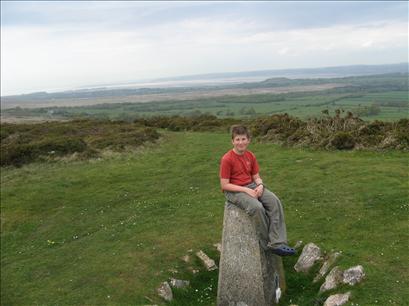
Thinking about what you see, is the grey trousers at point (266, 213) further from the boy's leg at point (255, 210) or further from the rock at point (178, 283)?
the rock at point (178, 283)

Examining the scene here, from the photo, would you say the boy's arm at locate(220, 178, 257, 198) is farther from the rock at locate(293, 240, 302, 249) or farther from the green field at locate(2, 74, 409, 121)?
the green field at locate(2, 74, 409, 121)

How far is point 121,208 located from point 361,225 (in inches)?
485

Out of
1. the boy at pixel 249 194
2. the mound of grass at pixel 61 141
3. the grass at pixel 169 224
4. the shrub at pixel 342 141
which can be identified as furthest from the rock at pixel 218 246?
the mound of grass at pixel 61 141

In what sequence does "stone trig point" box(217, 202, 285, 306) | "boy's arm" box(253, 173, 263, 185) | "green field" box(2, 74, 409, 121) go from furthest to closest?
"green field" box(2, 74, 409, 121) < "stone trig point" box(217, 202, 285, 306) < "boy's arm" box(253, 173, 263, 185)

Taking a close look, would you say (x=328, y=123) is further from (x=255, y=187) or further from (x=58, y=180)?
(x=255, y=187)

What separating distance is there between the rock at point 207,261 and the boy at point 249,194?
391 cm

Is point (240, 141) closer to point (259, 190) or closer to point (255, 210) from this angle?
point (259, 190)

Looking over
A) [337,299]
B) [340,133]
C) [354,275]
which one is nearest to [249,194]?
[337,299]

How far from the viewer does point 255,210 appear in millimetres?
11703

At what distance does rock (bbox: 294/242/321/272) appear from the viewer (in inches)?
559

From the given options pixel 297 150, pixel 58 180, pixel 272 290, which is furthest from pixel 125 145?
pixel 272 290

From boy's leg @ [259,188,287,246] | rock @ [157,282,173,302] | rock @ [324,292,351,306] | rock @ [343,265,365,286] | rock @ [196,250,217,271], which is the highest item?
boy's leg @ [259,188,287,246]

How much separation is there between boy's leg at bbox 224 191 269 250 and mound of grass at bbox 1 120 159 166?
25.9 m

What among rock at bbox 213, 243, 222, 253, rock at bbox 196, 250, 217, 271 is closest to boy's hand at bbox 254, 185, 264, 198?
rock at bbox 196, 250, 217, 271
